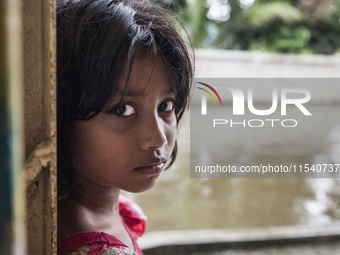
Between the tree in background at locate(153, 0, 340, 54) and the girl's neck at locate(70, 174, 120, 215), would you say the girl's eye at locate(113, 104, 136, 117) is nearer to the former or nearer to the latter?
the girl's neck at locate(70, 174, 120, 215)

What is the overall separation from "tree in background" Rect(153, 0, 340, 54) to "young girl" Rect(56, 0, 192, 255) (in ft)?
40.8

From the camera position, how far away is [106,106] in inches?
33.1

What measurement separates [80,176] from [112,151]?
134mm

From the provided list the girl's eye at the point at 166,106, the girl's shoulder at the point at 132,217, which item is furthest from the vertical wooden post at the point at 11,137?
the girl's shoulder at the point at 132,217

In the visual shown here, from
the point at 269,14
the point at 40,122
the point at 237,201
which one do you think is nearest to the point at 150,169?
the point at 40,122

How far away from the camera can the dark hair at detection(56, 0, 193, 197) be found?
2.69 feet

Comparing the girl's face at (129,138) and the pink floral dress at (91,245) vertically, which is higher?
the girl's face at (129,138)

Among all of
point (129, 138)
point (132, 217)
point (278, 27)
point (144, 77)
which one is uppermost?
point (278, 27)

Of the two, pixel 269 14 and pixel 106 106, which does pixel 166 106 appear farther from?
pixel 269 14

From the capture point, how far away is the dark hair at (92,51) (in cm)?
82

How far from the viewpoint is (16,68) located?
560 mm

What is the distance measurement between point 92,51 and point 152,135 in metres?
0.21

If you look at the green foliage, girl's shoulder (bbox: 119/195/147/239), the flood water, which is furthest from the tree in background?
girl's shoulder (bbox: 119/195/147/239)

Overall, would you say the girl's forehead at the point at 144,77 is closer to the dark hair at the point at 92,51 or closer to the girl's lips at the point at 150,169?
the dark hair at the point at 92,51
